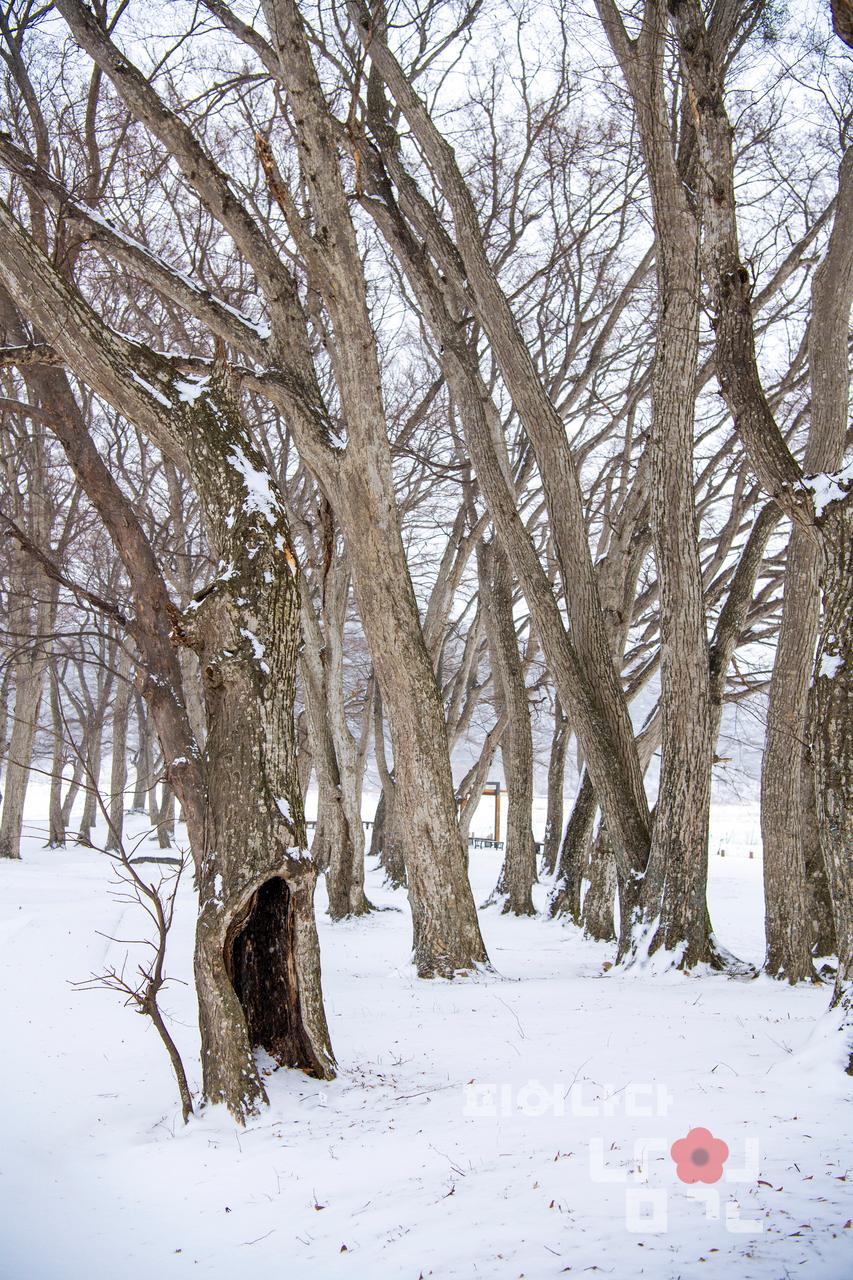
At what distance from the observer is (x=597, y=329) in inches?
526

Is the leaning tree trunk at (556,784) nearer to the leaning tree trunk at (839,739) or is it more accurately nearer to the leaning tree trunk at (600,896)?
the leaning tree trunk at (600,896)

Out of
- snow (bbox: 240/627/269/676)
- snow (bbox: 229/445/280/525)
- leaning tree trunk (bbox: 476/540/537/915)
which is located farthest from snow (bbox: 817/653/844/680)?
leaning tree trunk (bbox: 476/540/537/915)

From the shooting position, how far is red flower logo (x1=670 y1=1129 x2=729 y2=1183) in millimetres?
2768

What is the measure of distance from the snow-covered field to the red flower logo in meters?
0.04

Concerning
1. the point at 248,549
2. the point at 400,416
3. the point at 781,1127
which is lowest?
the point at 781,1127

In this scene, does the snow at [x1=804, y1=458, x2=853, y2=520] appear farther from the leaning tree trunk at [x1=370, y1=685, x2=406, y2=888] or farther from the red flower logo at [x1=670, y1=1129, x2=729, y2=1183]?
the leaning tree trunk at [x1=370, y1=685, x2=406, y2=888]

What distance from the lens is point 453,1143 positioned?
344 cm

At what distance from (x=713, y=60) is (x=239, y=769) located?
4.96 meters

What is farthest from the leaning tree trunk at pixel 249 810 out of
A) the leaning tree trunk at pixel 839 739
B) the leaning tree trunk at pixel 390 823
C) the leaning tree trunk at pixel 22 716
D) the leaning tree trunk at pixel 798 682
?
the leaning tree trunk at pixel 22 716

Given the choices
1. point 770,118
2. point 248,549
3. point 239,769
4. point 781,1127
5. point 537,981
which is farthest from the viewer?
point 770,118

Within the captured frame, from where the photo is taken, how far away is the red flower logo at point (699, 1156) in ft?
9.08

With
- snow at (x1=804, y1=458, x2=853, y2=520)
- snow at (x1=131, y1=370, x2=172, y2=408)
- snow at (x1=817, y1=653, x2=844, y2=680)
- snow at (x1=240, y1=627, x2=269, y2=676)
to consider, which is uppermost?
snow at (x1=131, y1=370, x2=172, y2=408)

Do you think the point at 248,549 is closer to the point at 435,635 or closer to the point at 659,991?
the point at 659,991

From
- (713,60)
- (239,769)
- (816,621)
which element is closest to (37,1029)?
(239,769)
